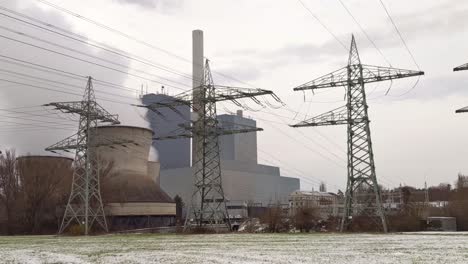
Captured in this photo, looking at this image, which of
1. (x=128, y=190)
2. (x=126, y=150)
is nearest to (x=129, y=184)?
(x=128, y=190)

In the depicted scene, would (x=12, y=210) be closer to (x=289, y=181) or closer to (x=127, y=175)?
(x=127, y=175)

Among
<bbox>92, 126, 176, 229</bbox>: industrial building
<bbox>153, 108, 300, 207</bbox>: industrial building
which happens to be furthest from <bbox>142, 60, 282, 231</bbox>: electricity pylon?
<bbox>153, 108, 300, 207</bbox>: industrial building

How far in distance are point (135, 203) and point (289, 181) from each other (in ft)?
353

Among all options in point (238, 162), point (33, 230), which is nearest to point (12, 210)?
point (33, 230)

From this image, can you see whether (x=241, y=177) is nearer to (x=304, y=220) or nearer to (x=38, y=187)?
(x=38, y=187)

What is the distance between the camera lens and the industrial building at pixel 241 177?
134 meters

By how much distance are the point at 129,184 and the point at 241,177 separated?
6942 cm

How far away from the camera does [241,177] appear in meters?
139

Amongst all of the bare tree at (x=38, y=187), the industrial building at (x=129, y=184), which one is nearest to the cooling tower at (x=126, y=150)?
the industrial building at (x=129, y=184)

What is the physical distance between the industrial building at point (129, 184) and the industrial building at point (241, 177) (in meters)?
44.3

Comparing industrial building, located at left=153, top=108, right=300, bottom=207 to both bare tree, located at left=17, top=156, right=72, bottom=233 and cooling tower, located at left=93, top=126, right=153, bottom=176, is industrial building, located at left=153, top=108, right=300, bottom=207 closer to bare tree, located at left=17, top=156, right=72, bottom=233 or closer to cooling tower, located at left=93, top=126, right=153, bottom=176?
cooling tower, located at left=93, top=126, right=153, bottom=176

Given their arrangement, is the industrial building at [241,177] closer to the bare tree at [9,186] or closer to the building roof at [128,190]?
the building roof at [128,190]

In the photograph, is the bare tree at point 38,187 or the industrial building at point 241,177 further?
the industrial building at point 241,177

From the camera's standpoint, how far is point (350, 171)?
35781 mm
